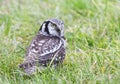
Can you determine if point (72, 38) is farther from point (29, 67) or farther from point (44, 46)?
point (29, 67)

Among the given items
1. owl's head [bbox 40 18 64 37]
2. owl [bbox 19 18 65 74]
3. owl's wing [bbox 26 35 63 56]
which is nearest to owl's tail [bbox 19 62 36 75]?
owl [bbox 19 18 65 74]

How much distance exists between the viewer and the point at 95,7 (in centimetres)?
779

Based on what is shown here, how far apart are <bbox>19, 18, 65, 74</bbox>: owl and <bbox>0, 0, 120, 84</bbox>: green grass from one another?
94 mm

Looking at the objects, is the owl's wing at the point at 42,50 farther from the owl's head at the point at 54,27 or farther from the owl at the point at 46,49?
the owl's head at the point at 54,27

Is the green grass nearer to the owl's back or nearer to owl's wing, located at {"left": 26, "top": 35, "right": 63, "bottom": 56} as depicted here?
the owl's back

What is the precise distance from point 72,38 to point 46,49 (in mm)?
1113

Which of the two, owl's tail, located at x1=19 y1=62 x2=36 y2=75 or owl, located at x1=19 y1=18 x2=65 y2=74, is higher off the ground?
owl, located at x1=19 y1=18 x2=65 y2=74

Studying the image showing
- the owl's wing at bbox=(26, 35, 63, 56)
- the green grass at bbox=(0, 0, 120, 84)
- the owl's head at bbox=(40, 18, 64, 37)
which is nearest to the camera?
the green grass at bbox=(0, 0, 120, 84)

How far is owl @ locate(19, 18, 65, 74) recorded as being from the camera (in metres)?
5.81

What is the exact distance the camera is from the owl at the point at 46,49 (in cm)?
581

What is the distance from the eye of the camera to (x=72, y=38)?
704 centimetres

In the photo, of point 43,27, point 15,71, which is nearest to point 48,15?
point 43,27

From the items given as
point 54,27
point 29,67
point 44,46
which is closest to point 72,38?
point 54,27

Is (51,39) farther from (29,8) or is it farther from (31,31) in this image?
(29,8)
